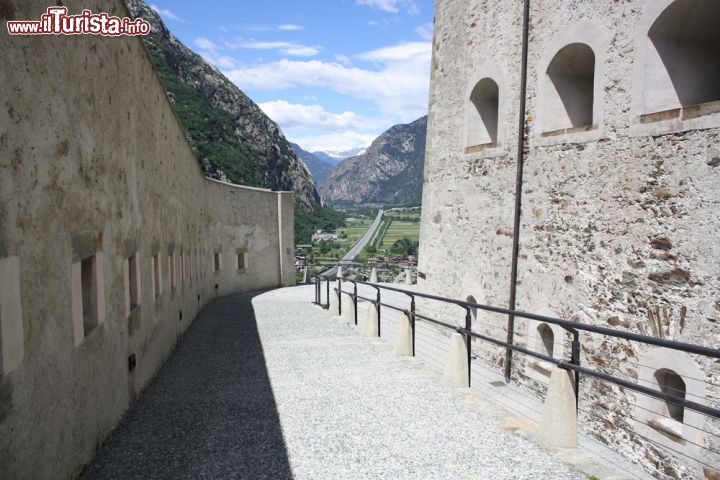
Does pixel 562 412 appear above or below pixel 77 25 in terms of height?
below

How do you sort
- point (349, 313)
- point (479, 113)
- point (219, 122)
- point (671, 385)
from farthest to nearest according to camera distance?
point (219, 122) < point (349, 313) < point (479, 113) < point (671, 385)

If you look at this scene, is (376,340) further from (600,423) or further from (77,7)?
(77,7)

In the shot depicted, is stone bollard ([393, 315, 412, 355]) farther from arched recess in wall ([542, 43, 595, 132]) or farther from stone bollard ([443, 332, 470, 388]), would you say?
arched recess in wall ([542, 43, 595, 132])

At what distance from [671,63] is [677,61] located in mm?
107

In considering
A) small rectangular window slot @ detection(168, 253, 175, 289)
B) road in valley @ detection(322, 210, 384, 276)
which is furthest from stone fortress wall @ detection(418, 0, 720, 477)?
road in valley @ detection(322, 210, 384, 276)

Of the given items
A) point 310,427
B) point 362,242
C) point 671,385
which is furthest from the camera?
point 362,242

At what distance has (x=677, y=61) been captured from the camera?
237 inches

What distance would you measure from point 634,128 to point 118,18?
19.1ft

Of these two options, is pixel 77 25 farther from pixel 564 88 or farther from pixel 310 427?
pixel 564 88

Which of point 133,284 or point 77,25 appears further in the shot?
point 133,284

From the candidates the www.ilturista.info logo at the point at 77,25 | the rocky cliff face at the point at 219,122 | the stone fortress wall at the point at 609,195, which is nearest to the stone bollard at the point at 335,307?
the stone fortress wall at the point at 609,195

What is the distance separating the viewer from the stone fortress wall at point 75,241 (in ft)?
8.71

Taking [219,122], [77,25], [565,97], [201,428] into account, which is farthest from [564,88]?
[219,122]

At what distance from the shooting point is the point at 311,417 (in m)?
5.03
